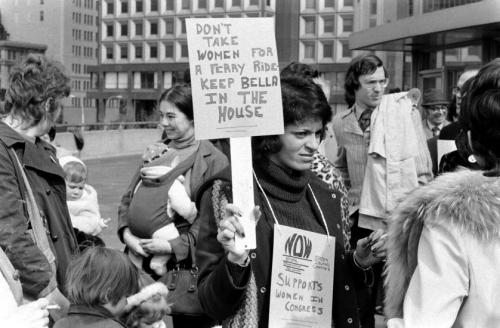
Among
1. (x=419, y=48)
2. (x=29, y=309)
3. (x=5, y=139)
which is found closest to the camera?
(x=29, y=309)

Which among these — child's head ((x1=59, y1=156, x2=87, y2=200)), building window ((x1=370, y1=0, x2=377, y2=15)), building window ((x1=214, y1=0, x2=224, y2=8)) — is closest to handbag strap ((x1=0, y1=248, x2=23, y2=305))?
child's head ((x1=59, y1=156, x2=87, y2=200))

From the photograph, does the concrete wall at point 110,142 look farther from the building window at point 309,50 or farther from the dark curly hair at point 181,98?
the building window at point 309,50

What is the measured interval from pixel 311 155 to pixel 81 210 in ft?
9.20

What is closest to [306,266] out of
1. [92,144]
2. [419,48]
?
[419,48]

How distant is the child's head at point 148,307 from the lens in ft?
12.1

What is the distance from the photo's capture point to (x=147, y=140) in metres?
32.2

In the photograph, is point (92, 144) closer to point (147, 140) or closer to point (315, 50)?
point (147, 140)

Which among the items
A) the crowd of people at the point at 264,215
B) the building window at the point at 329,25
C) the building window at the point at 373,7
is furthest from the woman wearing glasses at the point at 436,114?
the building window at the point at 329,25

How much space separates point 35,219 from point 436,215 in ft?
7.19

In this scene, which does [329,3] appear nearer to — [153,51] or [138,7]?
[153,51]

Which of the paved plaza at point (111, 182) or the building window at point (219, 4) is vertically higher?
the building window at point (219, 4)

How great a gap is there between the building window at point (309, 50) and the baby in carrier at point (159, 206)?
214 feet

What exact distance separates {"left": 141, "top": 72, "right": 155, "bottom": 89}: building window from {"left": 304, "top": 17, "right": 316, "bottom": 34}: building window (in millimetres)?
17419

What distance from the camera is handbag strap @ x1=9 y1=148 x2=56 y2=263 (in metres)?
3.77
